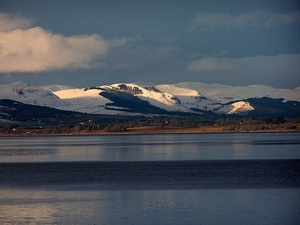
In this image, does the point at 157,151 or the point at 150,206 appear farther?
the point at 157,151

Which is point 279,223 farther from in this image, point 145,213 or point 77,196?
point 77,196

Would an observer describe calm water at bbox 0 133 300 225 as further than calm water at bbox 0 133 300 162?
No

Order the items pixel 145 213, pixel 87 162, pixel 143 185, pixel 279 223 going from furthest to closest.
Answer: pixel 87 162 → pixel 143 185 → pixel 145 213 → pixel 279 223

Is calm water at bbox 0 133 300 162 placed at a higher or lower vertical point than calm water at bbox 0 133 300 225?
higher

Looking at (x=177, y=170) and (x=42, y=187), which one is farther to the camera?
(x=177, y=170)

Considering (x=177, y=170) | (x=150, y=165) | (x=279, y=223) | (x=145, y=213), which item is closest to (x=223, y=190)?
(x=145, y=213)

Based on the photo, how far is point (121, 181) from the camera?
51.7 meters

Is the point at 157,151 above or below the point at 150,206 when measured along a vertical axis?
above

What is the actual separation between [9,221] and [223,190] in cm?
1458

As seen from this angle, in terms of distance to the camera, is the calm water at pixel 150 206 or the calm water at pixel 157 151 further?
the calm water at pixel 157 151

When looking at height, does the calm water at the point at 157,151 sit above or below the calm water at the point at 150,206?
above

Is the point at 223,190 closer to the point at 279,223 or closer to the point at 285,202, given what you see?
the point at 285,202

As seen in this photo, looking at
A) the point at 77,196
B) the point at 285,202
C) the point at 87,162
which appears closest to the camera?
the point at 285,202

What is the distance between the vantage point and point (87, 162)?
73875mm
